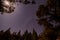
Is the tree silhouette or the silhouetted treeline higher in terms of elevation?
the tree silhouette

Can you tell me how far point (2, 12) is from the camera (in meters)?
2.86

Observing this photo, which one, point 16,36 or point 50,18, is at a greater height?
point 50,18

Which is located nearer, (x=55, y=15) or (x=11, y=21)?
(x=55, y=15)

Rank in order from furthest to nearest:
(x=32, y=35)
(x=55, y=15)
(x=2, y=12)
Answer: (x=2, y=12) → (x=32, y=35) → (x=55, y=15)

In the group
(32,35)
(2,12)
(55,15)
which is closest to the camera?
(55,15)

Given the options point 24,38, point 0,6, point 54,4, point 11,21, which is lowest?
point 24,38

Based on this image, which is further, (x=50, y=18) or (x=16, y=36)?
(x=16, y=36)

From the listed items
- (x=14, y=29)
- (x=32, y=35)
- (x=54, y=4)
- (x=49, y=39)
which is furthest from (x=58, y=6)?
(x=14, y=29)

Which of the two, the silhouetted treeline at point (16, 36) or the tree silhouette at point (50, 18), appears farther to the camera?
the silhouetted treeline at point (16, 36)

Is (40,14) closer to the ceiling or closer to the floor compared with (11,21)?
closer to the ceiling

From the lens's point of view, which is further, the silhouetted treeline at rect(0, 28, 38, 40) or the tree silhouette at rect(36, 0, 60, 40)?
the silhouetted treeline at rect(0, 28, 38, 40)

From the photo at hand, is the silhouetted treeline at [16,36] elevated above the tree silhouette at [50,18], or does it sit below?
below

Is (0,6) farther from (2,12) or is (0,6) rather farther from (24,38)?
(24,38)

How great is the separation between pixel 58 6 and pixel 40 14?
0.93ft
